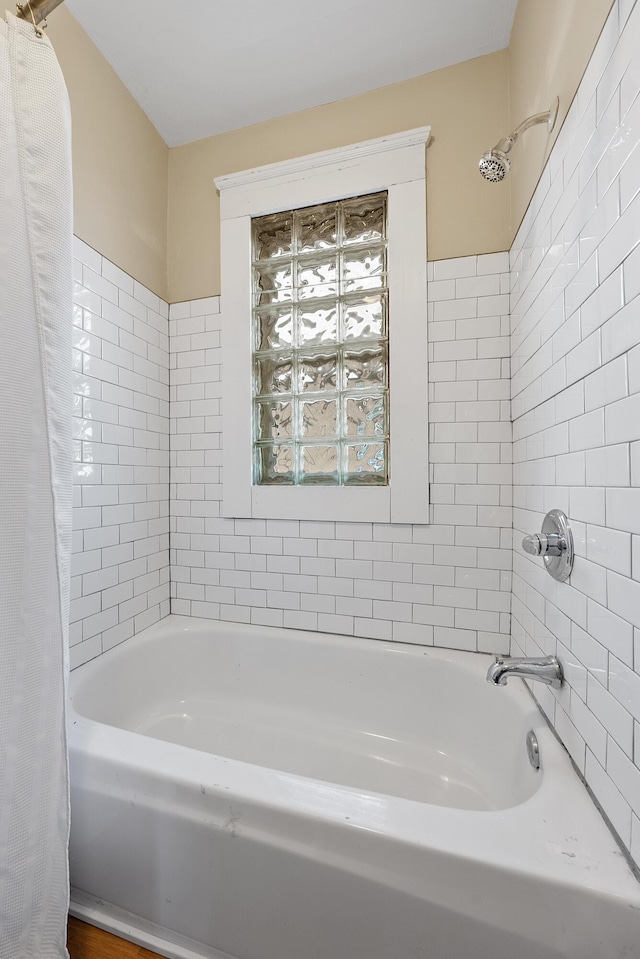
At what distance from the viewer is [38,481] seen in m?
0.80

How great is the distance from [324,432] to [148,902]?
1434 mm

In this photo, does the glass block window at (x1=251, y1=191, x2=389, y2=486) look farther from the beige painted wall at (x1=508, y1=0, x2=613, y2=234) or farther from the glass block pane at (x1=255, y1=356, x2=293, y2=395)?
the beige painted wall at (x1=508, y1=0, x2=613, y2=234)

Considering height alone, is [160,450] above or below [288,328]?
below

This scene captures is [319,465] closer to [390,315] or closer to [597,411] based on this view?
[390,315]

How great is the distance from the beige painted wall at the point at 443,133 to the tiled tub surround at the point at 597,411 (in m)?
0.40

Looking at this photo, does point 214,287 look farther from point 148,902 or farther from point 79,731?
point 148,902

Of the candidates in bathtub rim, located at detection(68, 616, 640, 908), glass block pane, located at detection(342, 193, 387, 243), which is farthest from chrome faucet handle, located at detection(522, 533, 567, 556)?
glass block pane, located at detection(342, 193, 387, 243)

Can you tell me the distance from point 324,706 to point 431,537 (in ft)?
2.55

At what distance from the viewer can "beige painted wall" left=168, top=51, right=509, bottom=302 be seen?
1.47 metres

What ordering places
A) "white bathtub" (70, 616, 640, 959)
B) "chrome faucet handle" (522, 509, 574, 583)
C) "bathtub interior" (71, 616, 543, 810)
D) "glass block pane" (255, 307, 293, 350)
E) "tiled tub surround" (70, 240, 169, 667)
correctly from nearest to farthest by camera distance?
"white bathtub" (70, 616, 640, 959) < "chrome faucet handle" (522, 509, 574, 583) < "bathtub interior" (71, 616, 543, 810) < "tiled tub surround" (70, 240, 169, 667) < "glass block pane" (255, 307, 293, 350)

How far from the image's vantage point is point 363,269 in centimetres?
165

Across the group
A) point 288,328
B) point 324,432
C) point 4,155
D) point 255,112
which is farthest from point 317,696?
point 255,112

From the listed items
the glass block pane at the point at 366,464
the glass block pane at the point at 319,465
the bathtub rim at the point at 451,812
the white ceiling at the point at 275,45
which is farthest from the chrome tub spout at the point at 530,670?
the white ceiling at the point at 275,45

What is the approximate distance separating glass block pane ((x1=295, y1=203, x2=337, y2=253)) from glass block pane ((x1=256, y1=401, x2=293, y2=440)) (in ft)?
2.18
